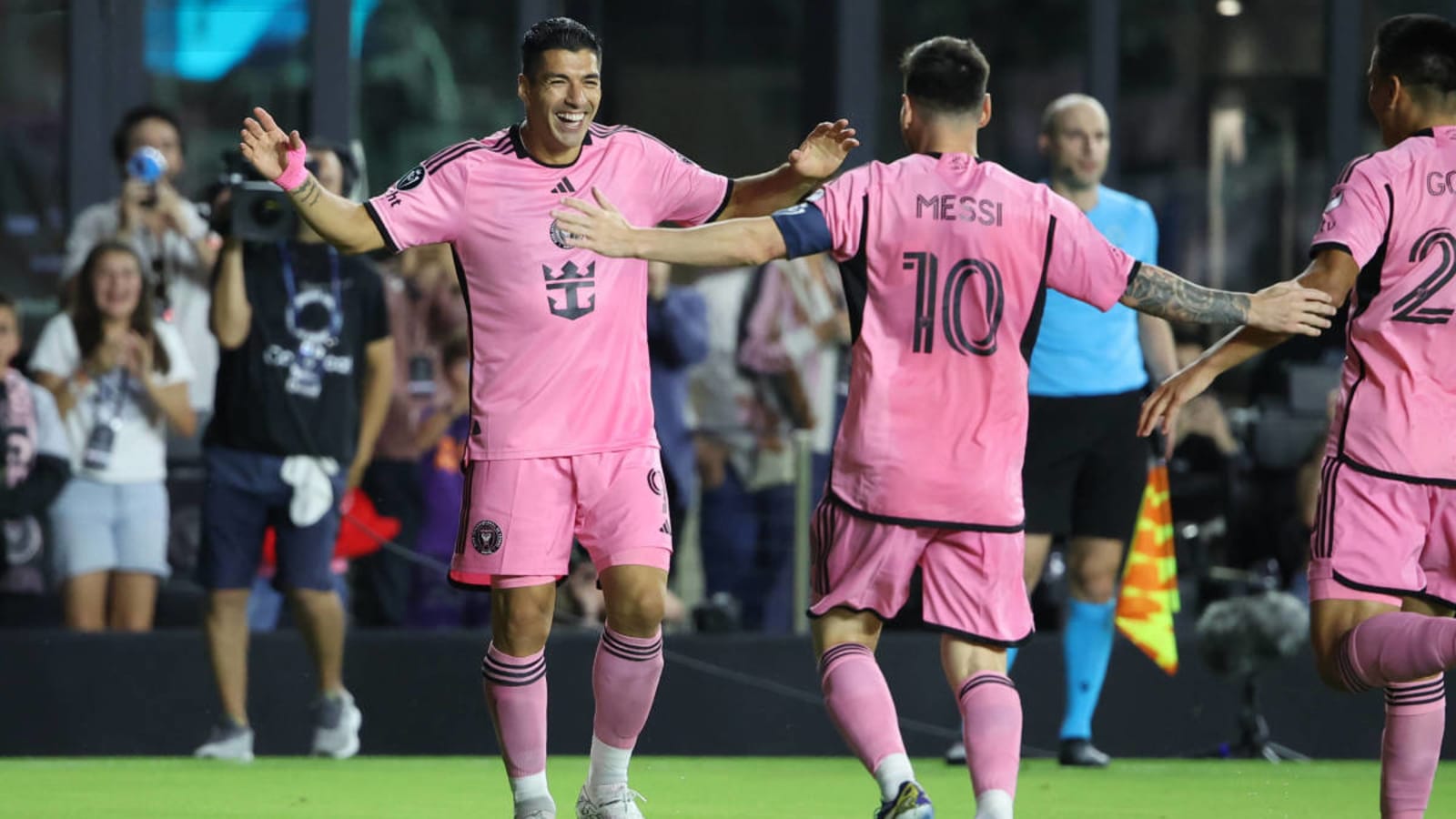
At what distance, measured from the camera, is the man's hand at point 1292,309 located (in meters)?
5.88

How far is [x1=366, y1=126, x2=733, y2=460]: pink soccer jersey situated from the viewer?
20.7 ft

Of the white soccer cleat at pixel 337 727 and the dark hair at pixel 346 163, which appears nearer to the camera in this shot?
the white soccer cleat at pixel 337 727

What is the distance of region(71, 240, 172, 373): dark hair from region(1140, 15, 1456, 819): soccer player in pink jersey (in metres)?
4.91

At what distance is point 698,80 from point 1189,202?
8.82ft

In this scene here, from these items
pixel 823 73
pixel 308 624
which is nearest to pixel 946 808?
pixel 308 624

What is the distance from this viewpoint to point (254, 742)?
9.73 meters

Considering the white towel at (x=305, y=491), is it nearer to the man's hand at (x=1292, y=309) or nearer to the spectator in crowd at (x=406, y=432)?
the spectator in crowd at (x=406, y=432)

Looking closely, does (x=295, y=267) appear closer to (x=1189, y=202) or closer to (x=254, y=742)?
(x=254, y=742)

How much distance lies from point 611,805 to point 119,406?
3.92 metres

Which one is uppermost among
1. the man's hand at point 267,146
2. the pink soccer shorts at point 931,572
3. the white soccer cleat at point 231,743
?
the man's hand at point 267,146

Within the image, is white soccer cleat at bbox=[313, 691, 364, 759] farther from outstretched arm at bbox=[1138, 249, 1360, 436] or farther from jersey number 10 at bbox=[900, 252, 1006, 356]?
outstretched arm at bbox=[1138, 249, 1360, 436]

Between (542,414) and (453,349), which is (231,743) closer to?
(453,349)

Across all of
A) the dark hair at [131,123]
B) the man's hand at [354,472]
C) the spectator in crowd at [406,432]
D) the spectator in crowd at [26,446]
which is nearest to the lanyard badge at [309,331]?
the man's hand at [354,472]

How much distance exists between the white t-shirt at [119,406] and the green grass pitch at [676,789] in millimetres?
1167
